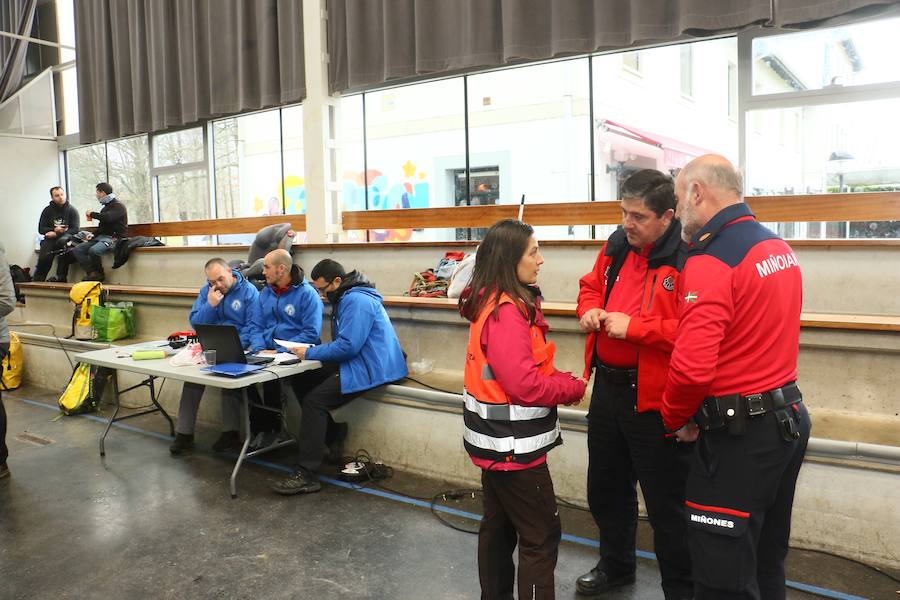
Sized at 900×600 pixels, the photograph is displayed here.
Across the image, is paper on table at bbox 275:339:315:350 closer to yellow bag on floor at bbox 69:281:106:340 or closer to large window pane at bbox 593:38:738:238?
large window pane at bbox 593:38:738:238

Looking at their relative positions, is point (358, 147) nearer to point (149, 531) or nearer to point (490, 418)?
point (149, 531)

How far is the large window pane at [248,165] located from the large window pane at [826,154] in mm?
5133

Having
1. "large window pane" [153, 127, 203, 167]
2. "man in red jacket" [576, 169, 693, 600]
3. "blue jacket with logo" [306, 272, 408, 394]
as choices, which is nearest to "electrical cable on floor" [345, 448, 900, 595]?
"blue jacket with logo" [306, 272, 408, 394]

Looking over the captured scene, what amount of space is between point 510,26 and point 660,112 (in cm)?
269

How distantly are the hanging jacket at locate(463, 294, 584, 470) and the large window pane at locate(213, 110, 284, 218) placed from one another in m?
6.17

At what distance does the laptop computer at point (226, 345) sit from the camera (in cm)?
370

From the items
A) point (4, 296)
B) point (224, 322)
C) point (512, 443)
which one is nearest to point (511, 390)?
point (512, 443)

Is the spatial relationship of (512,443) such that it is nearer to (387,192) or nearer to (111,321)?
(111,321)

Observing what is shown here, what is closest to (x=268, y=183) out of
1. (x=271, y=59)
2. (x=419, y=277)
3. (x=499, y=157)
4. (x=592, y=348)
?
(x=271, y=59)

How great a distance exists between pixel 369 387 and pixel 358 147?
362 cm

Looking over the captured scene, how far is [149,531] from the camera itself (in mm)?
3207

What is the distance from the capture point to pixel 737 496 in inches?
64.1

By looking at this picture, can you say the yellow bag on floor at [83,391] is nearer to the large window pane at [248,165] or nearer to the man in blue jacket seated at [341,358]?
the man in blue jacket seated at [341,358]

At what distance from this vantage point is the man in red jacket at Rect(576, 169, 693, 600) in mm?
2041
